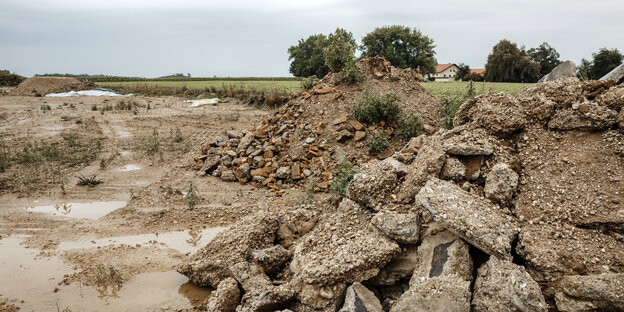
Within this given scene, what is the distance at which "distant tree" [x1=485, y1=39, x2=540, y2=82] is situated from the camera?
51906 millimetres

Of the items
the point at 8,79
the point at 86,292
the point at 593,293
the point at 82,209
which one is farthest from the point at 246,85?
the point at 8,79

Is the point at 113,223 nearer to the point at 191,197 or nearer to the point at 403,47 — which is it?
the point at 191,197

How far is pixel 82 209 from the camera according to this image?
23.6 ft

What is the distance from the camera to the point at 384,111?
27.8 feet

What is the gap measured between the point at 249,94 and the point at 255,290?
19.0 metres

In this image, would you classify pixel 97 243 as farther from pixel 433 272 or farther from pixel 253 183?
pixel 433 272

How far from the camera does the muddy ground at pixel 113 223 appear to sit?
4.59 metres

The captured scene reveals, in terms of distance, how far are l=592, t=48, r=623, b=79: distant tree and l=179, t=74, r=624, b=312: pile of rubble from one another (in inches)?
1846

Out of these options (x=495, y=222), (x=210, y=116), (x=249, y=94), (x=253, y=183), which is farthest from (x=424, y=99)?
(x=249, y=94)

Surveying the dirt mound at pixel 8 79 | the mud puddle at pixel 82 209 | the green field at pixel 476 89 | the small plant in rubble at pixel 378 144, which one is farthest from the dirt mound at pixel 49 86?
the small plant in rubble at pixel 378 144

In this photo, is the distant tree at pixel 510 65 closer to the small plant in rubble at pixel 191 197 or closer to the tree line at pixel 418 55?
the tree line at pixel 418 55

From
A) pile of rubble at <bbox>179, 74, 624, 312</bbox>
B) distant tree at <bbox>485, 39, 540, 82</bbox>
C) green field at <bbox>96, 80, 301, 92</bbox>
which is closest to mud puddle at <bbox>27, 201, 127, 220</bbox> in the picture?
Answer: pile of rubble at <bbox>179, 74, 624, 312</bbox>

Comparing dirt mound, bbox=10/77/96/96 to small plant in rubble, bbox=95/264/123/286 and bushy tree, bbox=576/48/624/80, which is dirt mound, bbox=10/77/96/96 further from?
bushy tree, bbox=576/48/624/80

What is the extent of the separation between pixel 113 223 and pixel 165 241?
4.74ft
